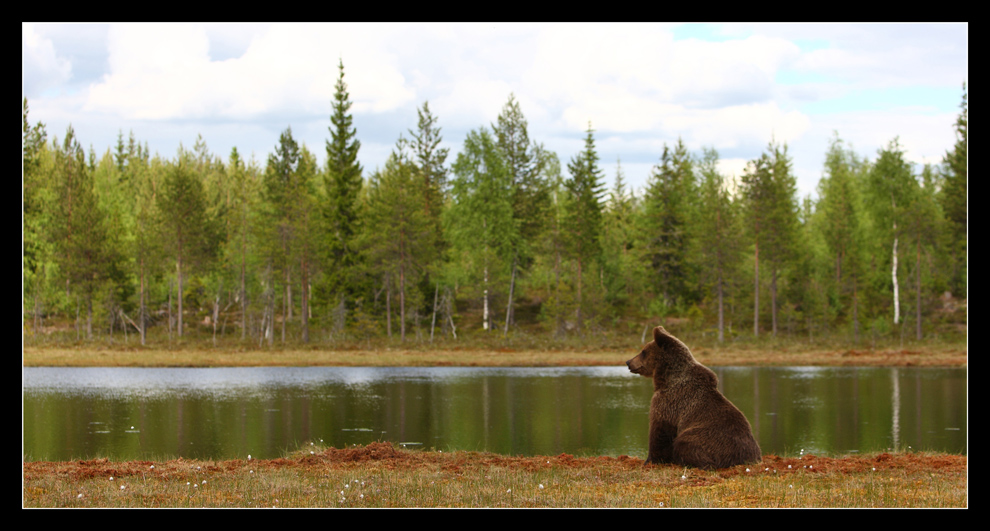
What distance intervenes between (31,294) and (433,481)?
1960 inches

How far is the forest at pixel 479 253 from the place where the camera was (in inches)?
1997

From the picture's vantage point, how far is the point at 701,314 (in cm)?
5794

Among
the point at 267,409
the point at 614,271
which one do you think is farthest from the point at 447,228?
the point at 267,409

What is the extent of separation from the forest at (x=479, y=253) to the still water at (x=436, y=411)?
16304 mm

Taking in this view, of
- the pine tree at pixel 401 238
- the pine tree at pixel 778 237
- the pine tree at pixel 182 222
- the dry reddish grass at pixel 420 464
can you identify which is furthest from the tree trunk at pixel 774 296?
the dry reddish grass at pixel 420 464

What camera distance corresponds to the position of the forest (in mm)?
50719

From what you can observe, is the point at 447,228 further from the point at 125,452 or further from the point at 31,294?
the point at 125,452

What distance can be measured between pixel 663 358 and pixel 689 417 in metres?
0.95

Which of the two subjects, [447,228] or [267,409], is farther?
[447,228]

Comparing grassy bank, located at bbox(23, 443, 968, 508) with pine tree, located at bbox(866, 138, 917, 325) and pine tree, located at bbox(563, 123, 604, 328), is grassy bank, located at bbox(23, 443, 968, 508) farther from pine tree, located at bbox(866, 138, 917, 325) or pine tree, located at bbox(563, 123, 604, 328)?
pine tree, located at bbox(866, 138, 917, 325)

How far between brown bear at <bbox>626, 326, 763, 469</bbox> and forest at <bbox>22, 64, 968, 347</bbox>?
126 ft

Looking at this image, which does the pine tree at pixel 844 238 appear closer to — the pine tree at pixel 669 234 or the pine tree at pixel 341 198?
the pine tree at pixel 669 234

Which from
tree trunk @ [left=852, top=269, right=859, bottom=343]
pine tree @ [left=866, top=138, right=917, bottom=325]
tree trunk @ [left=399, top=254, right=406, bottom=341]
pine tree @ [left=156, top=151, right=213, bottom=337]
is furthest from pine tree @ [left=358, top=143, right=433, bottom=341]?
pine tree @ [left=866, top=138, right=917, bottom=325]
